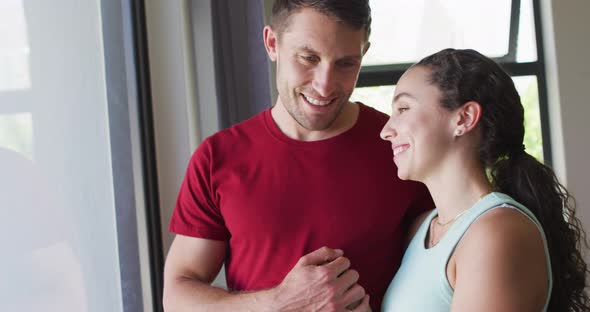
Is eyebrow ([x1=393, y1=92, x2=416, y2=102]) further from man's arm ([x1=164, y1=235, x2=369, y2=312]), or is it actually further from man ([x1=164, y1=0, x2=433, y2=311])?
man's arm ([x1=164, y1=235, x2=369, y2=312])

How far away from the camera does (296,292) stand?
137cm

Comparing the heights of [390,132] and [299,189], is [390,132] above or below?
above

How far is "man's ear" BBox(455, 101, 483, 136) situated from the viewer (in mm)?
1273

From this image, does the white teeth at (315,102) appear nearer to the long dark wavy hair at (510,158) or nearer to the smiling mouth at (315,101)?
the smiling mouth at (315,101)

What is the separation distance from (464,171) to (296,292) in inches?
16.6

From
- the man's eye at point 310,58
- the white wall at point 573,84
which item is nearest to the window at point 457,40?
the white wall at point 573,84

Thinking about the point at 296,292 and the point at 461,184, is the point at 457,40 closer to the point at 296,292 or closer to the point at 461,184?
the point at 461,184

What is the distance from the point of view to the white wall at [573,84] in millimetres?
3336

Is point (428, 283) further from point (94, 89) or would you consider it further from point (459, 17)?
point (459, 17)

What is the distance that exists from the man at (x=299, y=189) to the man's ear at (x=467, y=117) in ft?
0.93

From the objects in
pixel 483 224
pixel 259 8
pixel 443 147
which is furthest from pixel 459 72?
pixel 259 8

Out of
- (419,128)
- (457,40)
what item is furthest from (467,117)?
(457,40)

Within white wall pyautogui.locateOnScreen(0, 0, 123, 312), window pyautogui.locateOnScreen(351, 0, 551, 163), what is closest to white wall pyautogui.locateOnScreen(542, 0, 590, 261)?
window pyautogui.locateOnScreen(351, 0, 551, 163)

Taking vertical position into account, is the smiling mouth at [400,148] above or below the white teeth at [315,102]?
below
